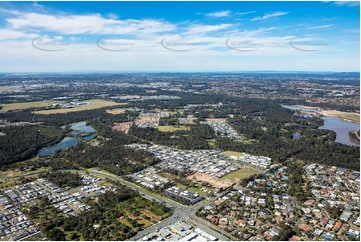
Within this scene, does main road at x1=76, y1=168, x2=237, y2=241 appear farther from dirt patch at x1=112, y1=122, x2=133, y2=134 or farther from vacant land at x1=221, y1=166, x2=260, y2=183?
dirt patch at x1=112, y1=122, x2=133, y2=134

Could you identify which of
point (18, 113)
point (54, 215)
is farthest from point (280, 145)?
point (18, 113)

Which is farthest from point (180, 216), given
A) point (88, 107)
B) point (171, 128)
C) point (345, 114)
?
point (88, 107)

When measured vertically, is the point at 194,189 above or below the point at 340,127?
below

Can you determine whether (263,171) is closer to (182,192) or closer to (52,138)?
(182,192)

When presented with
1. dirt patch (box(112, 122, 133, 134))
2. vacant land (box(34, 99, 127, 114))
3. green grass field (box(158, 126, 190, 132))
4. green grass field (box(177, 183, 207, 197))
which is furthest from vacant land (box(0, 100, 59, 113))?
green grass field (box(177, 183, 207, 197))

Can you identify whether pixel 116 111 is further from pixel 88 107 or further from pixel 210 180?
pixel 210 180
